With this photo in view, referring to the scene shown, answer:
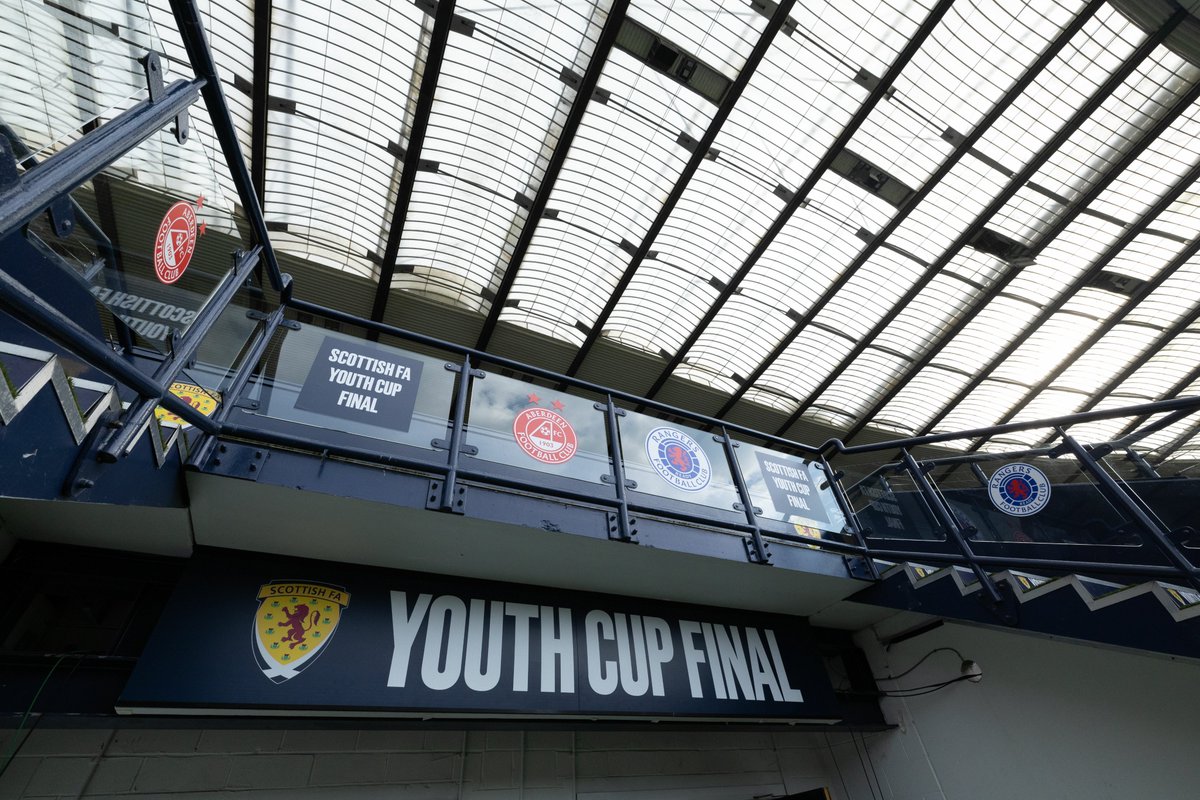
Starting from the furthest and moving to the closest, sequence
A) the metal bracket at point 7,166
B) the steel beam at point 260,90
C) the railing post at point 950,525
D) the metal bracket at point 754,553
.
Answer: the steel beam at point 260,90 < the metal bracket at point 754,553 < the railing post at point 950,525 < the metal bracket at point 7,166

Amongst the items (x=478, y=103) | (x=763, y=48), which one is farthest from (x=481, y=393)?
(x=763, y=48)

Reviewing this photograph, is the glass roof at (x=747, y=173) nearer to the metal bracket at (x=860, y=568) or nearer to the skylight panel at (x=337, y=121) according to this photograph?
the skylight panel at (x=337, y=121)

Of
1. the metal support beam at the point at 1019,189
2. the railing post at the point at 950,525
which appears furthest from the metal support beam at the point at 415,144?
the metal support beam at the point at 1019,189

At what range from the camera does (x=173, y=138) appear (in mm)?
2029

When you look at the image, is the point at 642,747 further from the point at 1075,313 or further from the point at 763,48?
the point at 1075,313

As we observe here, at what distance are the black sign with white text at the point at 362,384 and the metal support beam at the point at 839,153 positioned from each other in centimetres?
814

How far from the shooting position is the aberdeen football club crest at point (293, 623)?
346cm

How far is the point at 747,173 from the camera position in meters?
9.26

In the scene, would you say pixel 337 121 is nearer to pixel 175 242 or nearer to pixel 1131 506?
pixel 175 242

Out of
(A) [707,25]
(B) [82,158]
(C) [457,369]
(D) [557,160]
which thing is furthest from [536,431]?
(A) [707,25]

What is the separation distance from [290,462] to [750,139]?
8395mm

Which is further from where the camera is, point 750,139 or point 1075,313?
point 1075,313

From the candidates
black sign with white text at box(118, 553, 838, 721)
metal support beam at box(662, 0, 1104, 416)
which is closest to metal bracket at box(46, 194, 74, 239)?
black sign with white text at box(118, 553, 838, 721)

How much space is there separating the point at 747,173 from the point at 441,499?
26.4 feet
